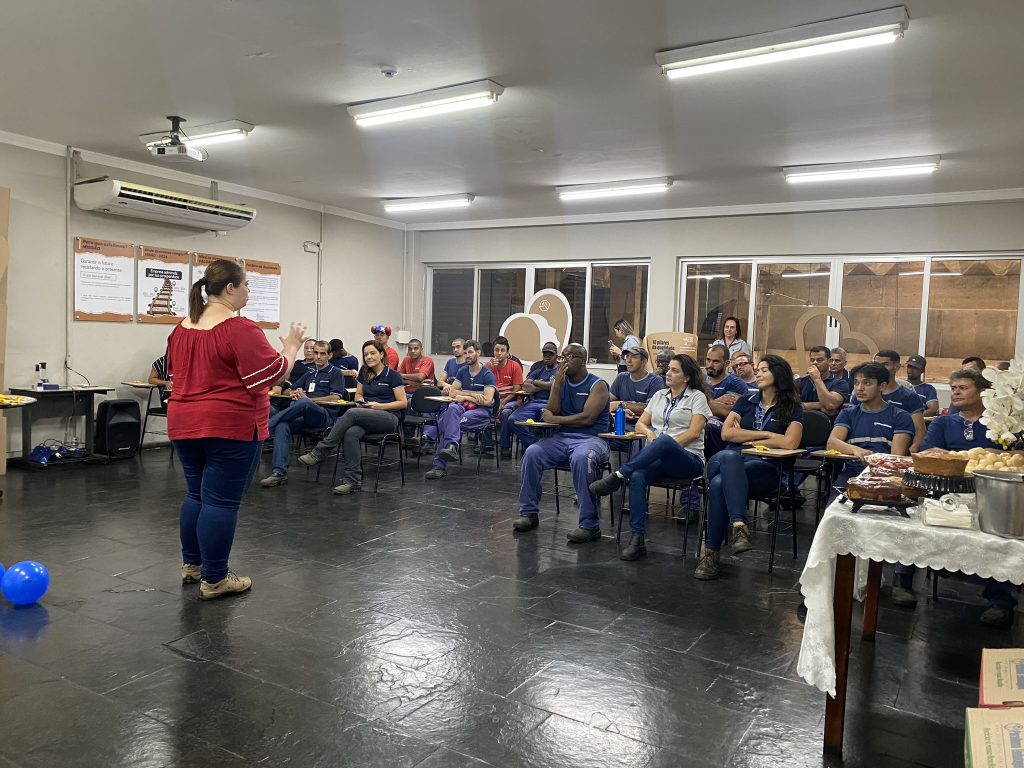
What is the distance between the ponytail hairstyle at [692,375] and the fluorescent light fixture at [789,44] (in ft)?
6.11

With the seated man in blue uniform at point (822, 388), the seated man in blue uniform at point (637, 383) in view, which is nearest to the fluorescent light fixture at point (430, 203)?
the seated man in blue uniform at point (637, 383)

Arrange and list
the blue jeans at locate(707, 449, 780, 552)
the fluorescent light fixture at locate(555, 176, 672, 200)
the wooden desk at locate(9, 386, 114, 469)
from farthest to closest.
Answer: the fluorescent light fixture at locate(555, 176, 672, 200) < the wooden desk at locate(9, 386, 114, 469) < the blue jeans at locate(707, 449, 780, 552)

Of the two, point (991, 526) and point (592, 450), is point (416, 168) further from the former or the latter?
point (991, 526)

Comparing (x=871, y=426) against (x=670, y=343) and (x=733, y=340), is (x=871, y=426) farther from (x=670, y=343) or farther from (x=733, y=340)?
(x=670, y=343)

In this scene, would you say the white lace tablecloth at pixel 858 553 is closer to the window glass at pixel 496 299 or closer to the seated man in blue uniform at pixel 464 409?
the seated man in blue uniform at pixel 464 409

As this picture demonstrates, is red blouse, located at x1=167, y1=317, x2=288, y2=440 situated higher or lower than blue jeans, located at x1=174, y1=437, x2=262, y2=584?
higher

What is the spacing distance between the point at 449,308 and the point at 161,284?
473cm

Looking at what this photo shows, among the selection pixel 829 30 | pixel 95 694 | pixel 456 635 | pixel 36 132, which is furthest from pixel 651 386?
pixel 36 132

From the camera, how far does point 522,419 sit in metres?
7.60

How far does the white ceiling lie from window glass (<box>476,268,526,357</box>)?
10.7ft

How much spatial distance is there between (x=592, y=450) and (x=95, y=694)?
3311 mm

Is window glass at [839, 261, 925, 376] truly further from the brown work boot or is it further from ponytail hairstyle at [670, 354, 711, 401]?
the brown work boot

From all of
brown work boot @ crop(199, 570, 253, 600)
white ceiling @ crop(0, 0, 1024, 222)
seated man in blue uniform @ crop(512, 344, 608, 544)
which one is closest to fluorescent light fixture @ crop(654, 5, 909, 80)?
white ceiling @ crop(0, 0, 1024, 222)

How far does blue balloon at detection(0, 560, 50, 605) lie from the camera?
352 cm
